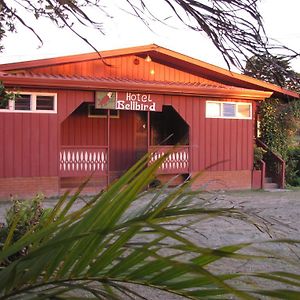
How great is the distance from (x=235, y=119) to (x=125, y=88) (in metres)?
4.30

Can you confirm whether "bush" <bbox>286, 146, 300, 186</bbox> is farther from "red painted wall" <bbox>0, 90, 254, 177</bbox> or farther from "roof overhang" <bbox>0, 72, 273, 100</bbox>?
"roof overhang" <bbox>0, 72, 273, 100</bbox>

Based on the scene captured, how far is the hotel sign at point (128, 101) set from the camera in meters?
15.1

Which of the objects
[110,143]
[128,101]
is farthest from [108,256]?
[110,143]

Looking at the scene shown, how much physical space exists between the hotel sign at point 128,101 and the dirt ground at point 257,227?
323cm

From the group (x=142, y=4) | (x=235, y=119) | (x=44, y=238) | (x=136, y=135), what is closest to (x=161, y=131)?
(x=136, y=135)

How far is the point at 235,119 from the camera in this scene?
17422 millimetres

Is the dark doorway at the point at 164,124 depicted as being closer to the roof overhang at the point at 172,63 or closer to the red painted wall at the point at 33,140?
the roof overhang at the point at 172,63

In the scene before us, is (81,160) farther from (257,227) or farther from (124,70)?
(257,227)

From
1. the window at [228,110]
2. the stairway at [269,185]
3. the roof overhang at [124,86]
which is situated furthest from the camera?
the stairway at [269,185]

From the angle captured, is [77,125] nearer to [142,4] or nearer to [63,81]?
[63,81]

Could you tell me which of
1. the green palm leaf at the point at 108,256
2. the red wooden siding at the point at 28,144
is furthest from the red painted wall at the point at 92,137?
the green palm leaf at the point at 108,256

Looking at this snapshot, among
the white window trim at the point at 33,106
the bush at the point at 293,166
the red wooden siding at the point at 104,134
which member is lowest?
the bush at the point at 293,166

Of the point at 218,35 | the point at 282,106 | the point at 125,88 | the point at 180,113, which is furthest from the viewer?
the point at 282,106

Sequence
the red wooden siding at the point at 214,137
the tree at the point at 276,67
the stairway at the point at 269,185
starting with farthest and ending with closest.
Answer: the stairway at the point at 269,185
the red wooden siding at the point at 214,137
the tree at the point at 276,67
